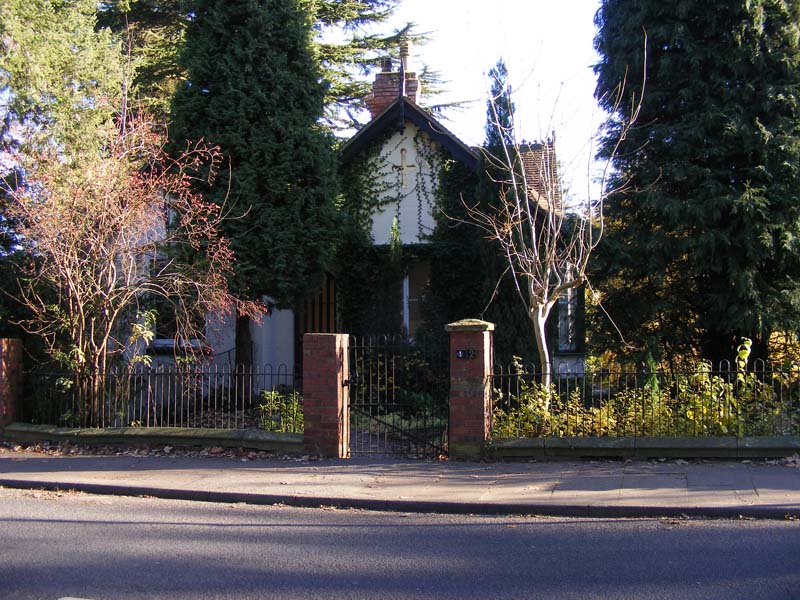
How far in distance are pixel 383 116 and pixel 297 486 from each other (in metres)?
9.68

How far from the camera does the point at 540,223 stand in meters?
13.8

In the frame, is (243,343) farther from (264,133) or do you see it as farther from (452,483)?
(452,483)

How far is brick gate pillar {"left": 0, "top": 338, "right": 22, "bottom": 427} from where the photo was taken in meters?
12.1

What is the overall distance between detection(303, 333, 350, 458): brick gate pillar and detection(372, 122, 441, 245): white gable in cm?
641

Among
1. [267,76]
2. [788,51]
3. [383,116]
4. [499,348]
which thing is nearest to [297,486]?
[499,348]

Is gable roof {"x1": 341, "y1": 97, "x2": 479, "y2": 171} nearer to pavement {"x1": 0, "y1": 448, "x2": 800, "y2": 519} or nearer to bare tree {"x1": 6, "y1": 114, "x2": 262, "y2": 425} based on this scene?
bare tree {"x1": 6, "y1": 114, "x2": 262, "y2": 425}

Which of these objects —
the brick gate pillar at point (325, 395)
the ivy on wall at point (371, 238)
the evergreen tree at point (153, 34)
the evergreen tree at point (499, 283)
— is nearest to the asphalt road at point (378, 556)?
the brick gate pillar at point (325, 395)

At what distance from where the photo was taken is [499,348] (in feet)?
43.9

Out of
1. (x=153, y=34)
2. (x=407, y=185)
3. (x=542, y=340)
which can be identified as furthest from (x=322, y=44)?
(x=542, y=340)

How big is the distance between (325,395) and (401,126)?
7961mm

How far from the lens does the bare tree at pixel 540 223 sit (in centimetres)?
1086

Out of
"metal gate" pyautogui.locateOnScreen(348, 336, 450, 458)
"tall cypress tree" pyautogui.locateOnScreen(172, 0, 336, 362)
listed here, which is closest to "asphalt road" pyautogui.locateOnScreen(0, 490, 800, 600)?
"metal gate" pyautogui.locateOnScreen(348, 336, 450, 458)

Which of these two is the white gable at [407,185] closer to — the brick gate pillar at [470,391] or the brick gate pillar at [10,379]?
the brick gate pillar at [470,391]

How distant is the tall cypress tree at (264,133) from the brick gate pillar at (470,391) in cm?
484
